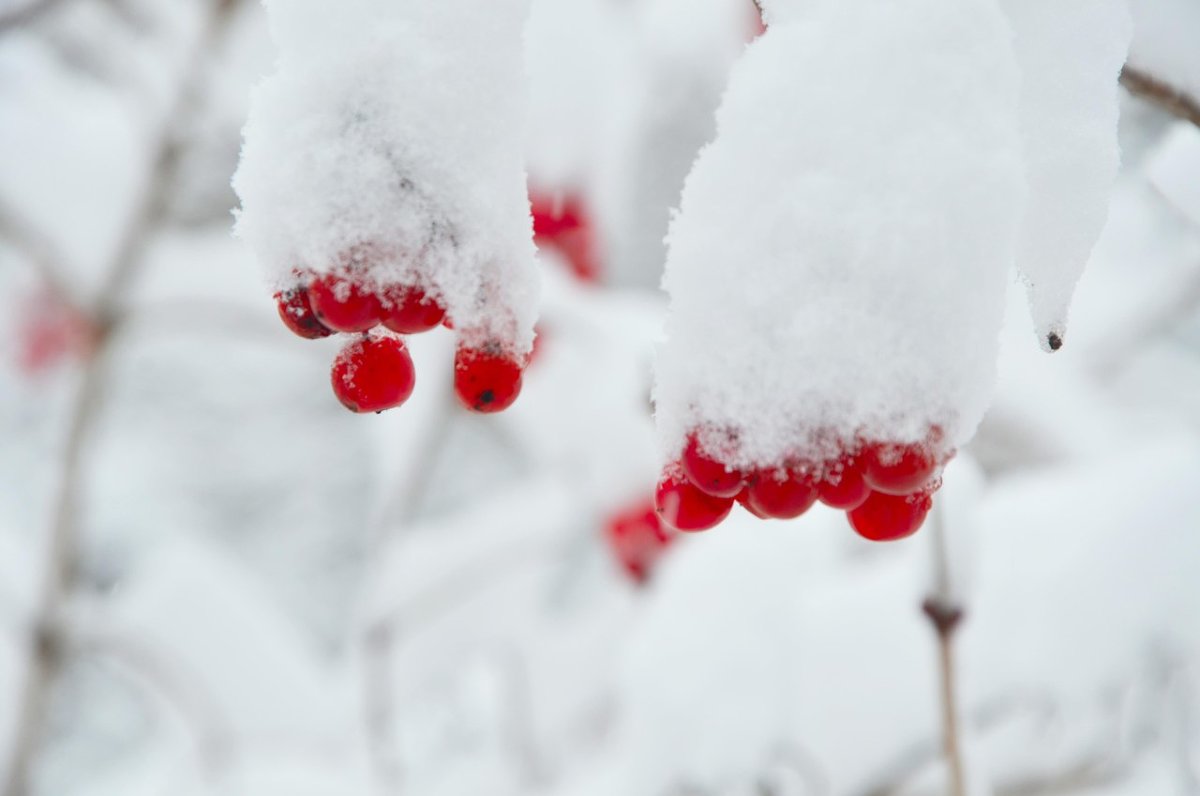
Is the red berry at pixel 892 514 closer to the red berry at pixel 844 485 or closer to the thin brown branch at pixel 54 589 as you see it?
the red berry at pixel 844 485

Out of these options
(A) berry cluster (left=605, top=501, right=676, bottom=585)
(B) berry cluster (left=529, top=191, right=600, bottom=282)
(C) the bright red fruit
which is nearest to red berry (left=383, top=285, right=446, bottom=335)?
(A) berry cluster (left=605, top=501, right=676, bottom=585)

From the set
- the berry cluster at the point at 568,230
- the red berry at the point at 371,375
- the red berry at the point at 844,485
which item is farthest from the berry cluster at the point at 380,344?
the berry cluster at the point at 568,230

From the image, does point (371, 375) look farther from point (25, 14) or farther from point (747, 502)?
point (25, 14)

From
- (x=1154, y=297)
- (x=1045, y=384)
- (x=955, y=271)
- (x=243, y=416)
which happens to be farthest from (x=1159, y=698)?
(x=243, y=416)

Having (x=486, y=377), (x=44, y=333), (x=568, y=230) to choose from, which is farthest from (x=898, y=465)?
(x=44, y=333)

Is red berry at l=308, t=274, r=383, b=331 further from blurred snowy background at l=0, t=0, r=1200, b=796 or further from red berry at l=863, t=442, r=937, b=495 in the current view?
blurred snowy background at l=0, t=0, r=1200, b=796

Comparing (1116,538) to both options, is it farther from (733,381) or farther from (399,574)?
(399,574)
